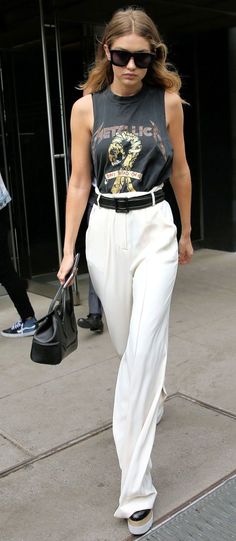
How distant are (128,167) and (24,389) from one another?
75.4 inches

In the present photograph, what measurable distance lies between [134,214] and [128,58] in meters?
0.60

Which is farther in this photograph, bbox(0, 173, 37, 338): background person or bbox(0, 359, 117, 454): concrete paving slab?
bbox(0, 173, 37, 338): background person

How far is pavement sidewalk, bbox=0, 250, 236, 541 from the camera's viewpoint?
261cm

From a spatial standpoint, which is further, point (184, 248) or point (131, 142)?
point (184, 248)

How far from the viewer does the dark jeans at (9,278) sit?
468 cm

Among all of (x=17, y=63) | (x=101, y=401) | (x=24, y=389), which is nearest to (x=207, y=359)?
(x=101, y=401)

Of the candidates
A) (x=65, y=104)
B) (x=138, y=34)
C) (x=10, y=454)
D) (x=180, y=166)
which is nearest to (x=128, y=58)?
(x=138, y=34)

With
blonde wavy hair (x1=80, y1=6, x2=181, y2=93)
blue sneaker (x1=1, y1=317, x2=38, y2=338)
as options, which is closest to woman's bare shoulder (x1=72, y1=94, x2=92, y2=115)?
blonde wavy hair (x1=80, y1=6, x2=181, y2=93)

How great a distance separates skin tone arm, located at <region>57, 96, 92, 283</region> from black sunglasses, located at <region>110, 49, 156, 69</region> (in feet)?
0.72

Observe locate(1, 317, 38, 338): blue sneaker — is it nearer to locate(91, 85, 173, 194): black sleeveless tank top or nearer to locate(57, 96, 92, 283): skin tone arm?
locate(57, 96, 92, 283): skin tone arm

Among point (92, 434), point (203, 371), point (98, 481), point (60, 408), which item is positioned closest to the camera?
point (98, 481)

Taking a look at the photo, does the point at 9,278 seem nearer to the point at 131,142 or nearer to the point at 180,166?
the point at 180,166

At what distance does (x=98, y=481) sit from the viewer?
111 inches

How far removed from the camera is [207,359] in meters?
4.20
